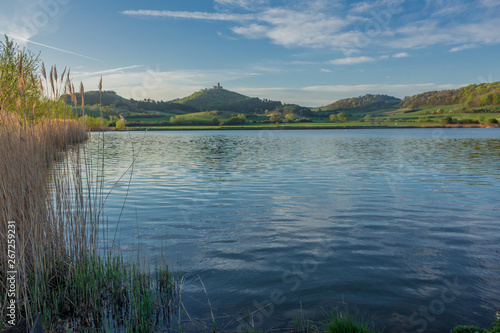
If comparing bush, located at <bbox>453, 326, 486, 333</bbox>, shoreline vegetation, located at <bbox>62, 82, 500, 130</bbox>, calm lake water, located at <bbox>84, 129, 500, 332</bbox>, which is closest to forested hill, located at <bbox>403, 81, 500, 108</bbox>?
shoreline vegetation, located at <bbox>62, 82, 500, 130</bbox>

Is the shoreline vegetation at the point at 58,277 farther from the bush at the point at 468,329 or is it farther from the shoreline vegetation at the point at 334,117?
the shoreline vegetation at the point at 334,117

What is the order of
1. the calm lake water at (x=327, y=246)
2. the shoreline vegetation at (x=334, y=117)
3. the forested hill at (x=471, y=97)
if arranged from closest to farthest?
the calm lake water at (x=327, y=246) < the shoreline vegetation at (x=334, y=117) < the forested hill at (x=471, y=97)

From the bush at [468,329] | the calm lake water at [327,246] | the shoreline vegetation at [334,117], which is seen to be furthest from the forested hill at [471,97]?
the bush at [468,329]

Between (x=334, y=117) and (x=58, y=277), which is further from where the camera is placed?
(x=334, y=117)

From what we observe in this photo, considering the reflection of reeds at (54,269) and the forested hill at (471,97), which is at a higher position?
the forested hill at (471,97)

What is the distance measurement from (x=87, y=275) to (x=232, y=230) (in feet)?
16.3

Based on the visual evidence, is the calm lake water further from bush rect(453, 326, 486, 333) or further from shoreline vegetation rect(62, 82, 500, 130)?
shoreline vegetation rect(62, 82, 500, 130)

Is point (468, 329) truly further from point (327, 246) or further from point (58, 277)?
point (58, 277)

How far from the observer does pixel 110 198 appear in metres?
14.3

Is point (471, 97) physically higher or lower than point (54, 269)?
higher

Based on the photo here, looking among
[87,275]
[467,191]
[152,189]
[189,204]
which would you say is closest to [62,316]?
[87,275]

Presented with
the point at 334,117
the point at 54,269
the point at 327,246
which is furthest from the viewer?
the point at 334,117

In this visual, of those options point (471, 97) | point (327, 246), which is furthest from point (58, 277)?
point (471, 97)

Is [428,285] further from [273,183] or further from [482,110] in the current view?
[482,110]
